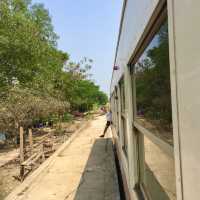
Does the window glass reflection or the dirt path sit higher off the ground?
the window glass reflection

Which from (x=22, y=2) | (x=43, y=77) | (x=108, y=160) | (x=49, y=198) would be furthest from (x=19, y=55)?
(x=49, y=198)

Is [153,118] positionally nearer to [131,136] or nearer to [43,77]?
[131,136]

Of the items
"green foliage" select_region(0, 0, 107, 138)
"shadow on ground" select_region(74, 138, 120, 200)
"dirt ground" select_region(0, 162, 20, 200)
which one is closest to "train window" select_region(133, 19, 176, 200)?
"shadow on ground" select_region(74, 138, 120, 200)

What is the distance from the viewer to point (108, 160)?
6922mm

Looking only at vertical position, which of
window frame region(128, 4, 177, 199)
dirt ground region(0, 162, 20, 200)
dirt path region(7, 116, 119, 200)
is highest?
window frame region(128, 4, 177, 199)

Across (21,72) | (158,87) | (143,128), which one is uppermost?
(21,72)

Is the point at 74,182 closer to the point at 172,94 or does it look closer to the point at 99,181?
the point at 99,181

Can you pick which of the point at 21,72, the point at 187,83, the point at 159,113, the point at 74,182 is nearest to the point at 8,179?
the point at 74,182

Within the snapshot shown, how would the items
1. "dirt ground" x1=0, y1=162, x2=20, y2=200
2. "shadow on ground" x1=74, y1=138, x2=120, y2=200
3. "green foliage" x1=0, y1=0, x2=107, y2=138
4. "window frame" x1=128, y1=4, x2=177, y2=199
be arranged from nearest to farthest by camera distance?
1. "window frame" x1=128, y1=4, x2=177, y2=199
2. "shadow on ground" x1=74, y1=138, x2=120, y2=200
3. "dirt ground" x1=0, y1=162, x2=20, y2=200
4. "green foliage" x1=0, y1=0, x2=107, y2=138

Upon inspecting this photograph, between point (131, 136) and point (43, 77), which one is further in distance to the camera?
Answer: point (43, 77)

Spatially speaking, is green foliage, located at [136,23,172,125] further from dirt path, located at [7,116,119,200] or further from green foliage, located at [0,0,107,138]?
green foliage, located at [0,0,107,138]

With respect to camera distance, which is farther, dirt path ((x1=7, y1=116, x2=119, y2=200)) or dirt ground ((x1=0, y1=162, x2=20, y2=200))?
dirt ground ((x1=0, y1=162, x2=20, y2=200))

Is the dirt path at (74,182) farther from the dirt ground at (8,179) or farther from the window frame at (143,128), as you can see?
the window frame at (143,128)

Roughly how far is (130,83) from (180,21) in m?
1.62
